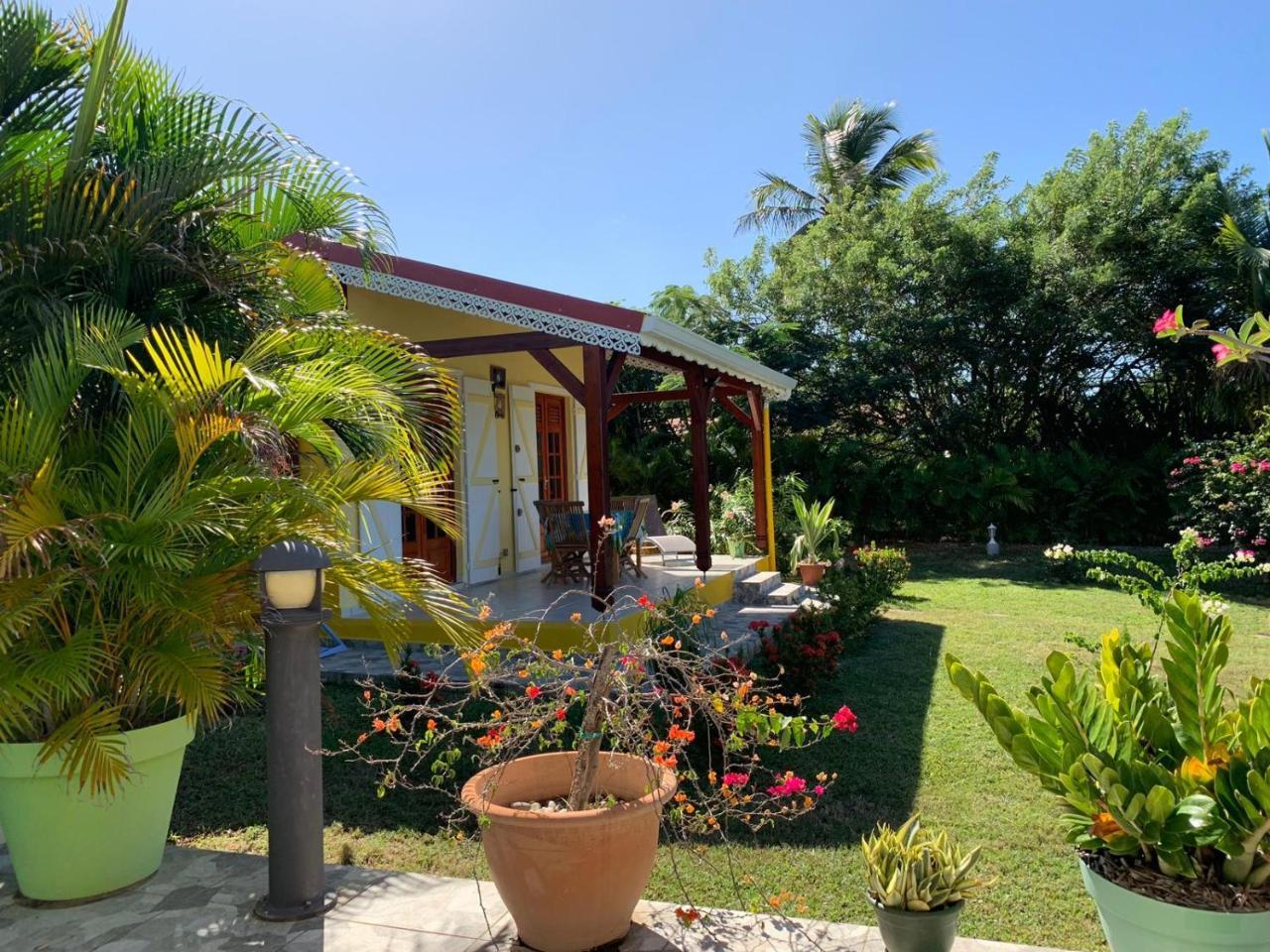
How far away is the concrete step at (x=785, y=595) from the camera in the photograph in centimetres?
931

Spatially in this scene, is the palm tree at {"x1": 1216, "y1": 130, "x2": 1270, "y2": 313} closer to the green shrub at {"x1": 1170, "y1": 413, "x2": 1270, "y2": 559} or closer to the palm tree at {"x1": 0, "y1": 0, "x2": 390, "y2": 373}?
the green shrub at {"x1": 1170, "y1": 413, "x2": 1270, "y2": 559}

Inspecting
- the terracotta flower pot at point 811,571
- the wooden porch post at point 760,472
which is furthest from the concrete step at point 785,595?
the wooden porch post at point 760,472

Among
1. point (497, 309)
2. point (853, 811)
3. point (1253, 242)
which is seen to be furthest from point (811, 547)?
point (1253, 242)

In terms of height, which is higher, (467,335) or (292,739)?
(467,335)

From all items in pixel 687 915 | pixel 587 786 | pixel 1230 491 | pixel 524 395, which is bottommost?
pixel 687 915

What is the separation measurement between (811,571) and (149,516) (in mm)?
9034

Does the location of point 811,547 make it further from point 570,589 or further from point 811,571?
point 570,589

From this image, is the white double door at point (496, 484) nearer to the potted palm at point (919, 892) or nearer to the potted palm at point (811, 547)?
the potted palm at point (811, 547)

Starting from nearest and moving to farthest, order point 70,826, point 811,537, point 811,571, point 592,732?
point 592,732, point 70,826, point 811,571, point 811,537

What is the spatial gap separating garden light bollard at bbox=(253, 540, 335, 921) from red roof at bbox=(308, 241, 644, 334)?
393 centimetres

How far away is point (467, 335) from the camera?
8.32 metres

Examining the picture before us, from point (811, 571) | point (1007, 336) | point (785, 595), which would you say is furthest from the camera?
point (1007, 336)

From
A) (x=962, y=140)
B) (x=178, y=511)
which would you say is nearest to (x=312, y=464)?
(x=178, y=511)

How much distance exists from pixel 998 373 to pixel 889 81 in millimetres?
8285
